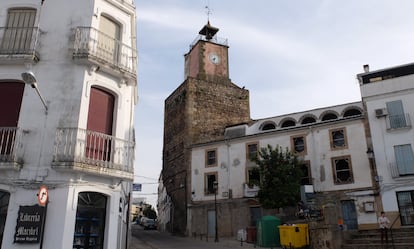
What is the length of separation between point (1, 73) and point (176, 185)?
882 inches

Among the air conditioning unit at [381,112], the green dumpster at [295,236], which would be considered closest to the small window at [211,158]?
the green dumpster at [295,236]

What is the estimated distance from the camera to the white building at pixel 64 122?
30.9ft

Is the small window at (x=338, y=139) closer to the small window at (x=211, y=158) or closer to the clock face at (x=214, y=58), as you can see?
the small window at (x=211, y=158)

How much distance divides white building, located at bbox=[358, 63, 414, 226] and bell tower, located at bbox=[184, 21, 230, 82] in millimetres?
14659

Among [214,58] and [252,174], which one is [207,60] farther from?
[252,174]

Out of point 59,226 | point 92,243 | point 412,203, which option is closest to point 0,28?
point 59,226

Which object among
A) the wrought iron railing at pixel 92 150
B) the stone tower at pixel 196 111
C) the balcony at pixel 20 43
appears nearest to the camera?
the wrought iron railing at pixel 92 150

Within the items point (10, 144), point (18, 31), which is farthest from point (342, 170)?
point (18, 31)

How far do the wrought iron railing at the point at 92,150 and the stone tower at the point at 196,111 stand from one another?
18459 millimetres

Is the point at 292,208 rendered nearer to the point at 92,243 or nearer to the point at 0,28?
the point at 92,243

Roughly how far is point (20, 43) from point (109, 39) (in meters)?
2.63

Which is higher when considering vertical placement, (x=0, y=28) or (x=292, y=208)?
(x=0, y=28)

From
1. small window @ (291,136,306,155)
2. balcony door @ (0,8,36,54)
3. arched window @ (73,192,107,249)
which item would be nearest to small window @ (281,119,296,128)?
small window @ (291,136,306,155)

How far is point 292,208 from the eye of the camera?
24.3 meters
